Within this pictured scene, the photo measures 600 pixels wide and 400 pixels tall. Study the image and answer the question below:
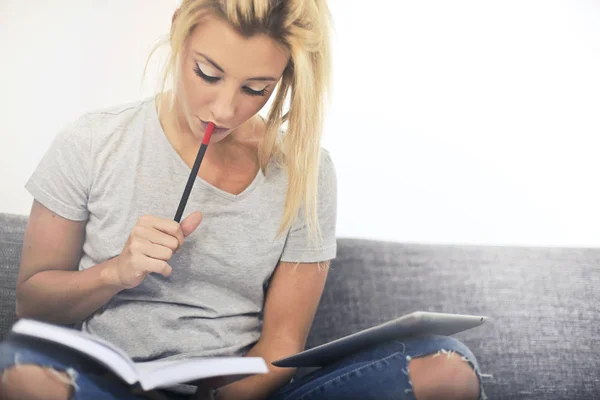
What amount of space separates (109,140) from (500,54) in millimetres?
918

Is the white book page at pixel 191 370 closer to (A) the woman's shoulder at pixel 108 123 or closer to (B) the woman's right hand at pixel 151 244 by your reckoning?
(B) the woman's right hand at pixel 151 244

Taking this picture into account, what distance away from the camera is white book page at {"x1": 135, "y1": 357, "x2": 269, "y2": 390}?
68cm

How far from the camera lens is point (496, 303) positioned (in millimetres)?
1420

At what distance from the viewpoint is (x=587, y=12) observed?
61.9 inches

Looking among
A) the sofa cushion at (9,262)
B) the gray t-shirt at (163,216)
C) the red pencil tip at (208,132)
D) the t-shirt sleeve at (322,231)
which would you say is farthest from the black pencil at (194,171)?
the sofa cushion at (9,262)

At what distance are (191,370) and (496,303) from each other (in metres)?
0.89

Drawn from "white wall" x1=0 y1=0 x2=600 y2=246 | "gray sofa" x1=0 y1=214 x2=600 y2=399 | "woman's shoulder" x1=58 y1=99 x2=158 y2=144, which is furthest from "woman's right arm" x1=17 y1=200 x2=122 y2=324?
"white wall" x1=0 y1=0 x2=600 y2=246

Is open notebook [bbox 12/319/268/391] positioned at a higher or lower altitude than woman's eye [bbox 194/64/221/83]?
lower

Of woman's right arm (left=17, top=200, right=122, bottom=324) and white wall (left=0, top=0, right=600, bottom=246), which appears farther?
white wall (left=0, top=0, right=600, bottom=246)

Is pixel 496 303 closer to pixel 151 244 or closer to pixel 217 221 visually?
pixel 217 221

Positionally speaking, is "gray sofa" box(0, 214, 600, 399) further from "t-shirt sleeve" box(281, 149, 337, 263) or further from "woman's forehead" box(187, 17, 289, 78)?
"woman's forehead" box(187, 17, 289, 78)

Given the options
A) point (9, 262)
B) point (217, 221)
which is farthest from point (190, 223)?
point (9, 262)

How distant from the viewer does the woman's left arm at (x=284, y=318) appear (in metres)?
1.09

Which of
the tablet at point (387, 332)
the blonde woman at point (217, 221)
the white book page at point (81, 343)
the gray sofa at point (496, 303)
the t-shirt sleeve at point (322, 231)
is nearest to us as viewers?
the white book page at point (81, 343)
